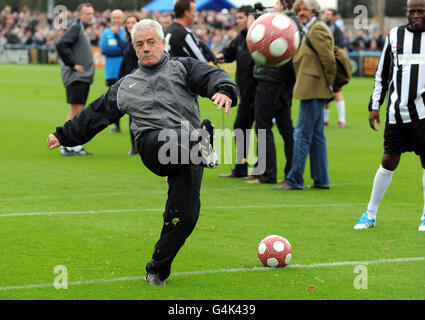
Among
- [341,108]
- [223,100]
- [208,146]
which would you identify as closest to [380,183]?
[208,146]

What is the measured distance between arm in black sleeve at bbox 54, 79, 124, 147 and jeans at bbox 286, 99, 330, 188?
474 cm

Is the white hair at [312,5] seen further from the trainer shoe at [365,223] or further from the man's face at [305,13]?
the trainer shoe at [365,223]

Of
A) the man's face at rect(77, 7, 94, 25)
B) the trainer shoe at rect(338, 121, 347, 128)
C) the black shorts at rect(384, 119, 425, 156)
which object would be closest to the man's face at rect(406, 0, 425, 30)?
the black shorts at rect(384, 119, 425, 156)

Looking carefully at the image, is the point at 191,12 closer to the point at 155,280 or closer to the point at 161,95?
the point at 161,95

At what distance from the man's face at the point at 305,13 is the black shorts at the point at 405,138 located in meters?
2.97

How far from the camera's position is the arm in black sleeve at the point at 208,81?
576cm

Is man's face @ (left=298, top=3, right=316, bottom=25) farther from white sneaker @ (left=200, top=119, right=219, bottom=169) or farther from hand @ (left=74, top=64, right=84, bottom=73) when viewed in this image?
white sneaker @ (left=200, top=119, right=219, bottom=169)

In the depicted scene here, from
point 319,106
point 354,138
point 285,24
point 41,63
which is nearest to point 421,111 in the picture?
point 285,24

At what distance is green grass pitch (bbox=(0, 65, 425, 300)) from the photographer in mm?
6051

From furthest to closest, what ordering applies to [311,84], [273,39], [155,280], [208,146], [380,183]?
[311,84] < [273,39] < [380,183] < [155,280] < [208,146]

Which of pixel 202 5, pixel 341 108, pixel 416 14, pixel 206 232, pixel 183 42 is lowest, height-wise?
pixel 341 108

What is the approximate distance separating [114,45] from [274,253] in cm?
967

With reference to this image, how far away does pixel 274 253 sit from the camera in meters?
6.63
